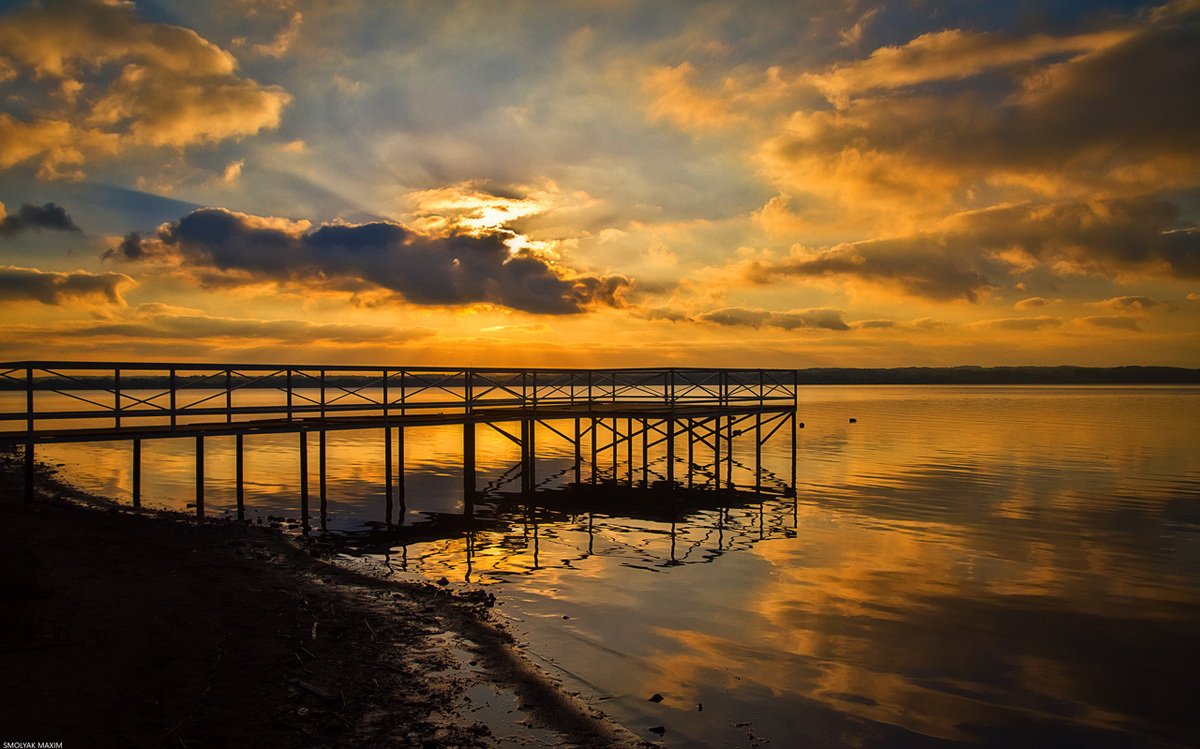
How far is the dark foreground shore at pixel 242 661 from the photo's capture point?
20.4 ft

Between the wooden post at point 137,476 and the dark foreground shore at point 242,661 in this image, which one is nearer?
the dark foreground shore at point 242,661

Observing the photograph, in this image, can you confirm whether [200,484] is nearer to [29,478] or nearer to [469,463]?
[29,478]

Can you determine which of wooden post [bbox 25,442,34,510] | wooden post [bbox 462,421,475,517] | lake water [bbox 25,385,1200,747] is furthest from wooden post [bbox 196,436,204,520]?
wooden post [bbox 462,421,475,517]

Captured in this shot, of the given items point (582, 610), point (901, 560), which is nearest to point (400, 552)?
point (582, 610)

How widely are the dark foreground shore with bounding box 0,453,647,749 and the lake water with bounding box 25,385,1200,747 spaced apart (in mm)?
1177

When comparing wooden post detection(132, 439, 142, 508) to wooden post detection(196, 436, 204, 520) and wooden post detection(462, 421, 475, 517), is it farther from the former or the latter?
wooden post detection(462, 421, 475, 517)

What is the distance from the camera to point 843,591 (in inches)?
524

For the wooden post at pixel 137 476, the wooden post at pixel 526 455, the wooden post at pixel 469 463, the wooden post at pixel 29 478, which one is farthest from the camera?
the wooden post at pixel 526 455

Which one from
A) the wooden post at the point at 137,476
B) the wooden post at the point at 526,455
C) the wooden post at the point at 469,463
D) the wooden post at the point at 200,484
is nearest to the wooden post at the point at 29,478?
the wooden post at the point at 200,484

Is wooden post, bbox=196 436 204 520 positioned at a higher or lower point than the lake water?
higher

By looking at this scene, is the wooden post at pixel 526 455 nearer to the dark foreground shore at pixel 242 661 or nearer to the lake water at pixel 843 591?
the lake water at pixel 843 591

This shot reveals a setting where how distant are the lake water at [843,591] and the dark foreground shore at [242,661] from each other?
3.86 ft

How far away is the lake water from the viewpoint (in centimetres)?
834

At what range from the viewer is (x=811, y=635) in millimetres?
10859
